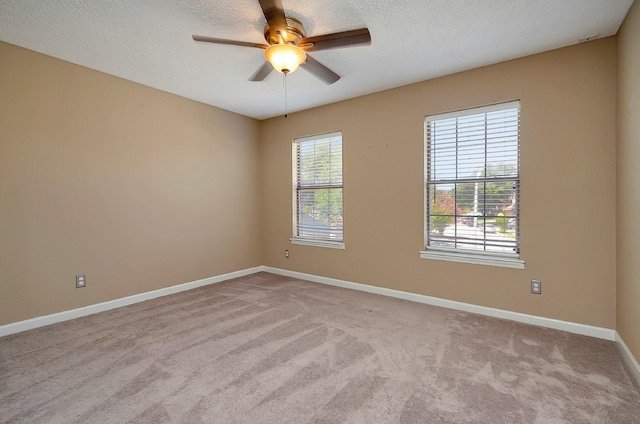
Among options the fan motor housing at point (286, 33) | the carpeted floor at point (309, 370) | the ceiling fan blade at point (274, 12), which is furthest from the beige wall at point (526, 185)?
the ceiling fan blade at point (274, 12)

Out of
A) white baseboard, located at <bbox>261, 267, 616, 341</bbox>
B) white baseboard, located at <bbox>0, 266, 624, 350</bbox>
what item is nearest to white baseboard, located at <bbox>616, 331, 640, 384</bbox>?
white baseboard, located at <bbox>0, 266, 624, 350</bbox>

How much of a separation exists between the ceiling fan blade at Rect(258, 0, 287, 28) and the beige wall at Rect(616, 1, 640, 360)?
238 cm

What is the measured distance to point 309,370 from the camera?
2.16m

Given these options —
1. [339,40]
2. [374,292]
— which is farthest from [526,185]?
[339,40]

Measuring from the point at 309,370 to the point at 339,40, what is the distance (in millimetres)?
2351

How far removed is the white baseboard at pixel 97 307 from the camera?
110 inches

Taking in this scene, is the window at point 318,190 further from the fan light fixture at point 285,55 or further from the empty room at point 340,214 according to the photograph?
the fan light fixture at point 285,55

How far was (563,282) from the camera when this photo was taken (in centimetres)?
280

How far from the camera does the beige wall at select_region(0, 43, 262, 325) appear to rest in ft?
9.23

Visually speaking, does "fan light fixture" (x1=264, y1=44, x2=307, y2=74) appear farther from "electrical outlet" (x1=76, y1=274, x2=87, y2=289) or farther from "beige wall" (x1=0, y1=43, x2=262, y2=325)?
"electrical outlet" (x1=76, y1=274, x2=87, y2=289)

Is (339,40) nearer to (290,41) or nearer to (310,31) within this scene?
(290,41)

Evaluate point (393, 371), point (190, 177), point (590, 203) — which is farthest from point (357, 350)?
point (190, 177)

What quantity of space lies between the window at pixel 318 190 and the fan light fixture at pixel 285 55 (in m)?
2.10

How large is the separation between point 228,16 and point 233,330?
104 inches
